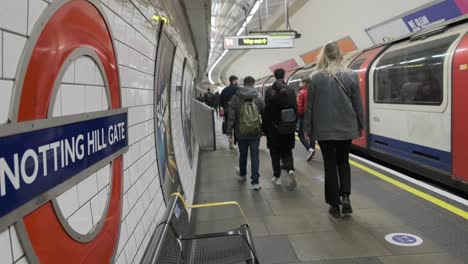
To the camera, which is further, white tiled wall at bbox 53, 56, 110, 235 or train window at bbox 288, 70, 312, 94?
train window at bbox 288, 70, 312, 94

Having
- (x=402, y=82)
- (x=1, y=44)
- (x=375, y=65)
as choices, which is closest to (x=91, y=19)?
(x=1, y=44)

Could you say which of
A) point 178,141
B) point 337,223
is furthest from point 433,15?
point 178,141

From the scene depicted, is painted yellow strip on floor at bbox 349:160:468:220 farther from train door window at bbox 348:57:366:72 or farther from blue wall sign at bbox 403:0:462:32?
blue wall sign at bbox 403:0:462:32

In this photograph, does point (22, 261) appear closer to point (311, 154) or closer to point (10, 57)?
point (10, 57)

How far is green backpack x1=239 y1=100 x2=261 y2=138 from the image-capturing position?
499 cm

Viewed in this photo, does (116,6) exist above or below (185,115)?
above

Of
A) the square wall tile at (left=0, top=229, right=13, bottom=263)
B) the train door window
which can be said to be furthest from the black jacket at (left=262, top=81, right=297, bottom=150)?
the square wall tile at (left=0, top=229, right=13, bottom=263)

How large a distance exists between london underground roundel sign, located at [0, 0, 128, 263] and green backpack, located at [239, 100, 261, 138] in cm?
356

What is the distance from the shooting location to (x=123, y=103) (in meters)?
1.80

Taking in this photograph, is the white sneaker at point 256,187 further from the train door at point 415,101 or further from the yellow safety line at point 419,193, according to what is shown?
the train door at point 415,101

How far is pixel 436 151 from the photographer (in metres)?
4.76

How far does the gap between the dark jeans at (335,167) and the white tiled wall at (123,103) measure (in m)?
1.90

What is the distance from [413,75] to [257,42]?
638 centimetres

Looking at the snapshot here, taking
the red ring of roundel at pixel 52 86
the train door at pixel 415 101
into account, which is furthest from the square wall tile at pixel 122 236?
the train door at pixel 415 101
